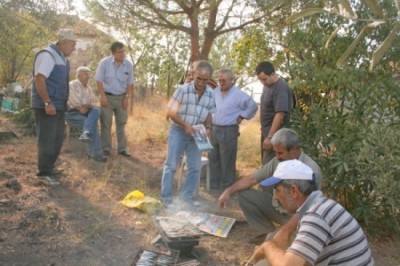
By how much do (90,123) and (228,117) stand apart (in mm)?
2087

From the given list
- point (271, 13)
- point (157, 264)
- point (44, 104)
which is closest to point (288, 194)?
point (157, 264)

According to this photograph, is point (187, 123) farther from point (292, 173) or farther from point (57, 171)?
point (292, 173)

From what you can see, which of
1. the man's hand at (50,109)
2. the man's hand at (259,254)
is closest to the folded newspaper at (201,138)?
the man's hand at (50,109)

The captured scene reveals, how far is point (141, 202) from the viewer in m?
4.52

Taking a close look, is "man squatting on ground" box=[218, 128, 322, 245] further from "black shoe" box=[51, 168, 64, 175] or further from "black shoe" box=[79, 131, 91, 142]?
"black shoe" box=[79, 131, 91, 142]

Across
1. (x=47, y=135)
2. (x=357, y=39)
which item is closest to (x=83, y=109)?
(x=47, y=135)

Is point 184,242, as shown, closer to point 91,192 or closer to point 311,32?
point 91,192

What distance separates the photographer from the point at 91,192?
4.94 m

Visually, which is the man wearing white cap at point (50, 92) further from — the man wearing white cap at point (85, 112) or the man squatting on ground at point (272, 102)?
the man squatting on ground at point (272, 102)

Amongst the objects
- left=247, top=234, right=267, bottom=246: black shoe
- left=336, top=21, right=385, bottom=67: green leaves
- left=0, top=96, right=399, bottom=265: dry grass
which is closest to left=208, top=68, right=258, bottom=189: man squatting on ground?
left=0, top=96, right=399, bottom=265: dry grass

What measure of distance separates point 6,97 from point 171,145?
22.0 feet

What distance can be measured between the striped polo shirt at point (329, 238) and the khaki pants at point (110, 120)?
460cm

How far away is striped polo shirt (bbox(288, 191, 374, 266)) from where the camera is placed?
207cm

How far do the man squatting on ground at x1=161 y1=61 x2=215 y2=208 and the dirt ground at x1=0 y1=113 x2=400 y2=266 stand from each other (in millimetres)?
305
